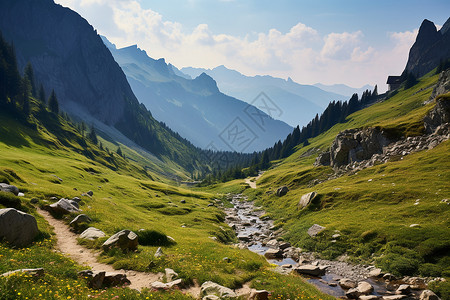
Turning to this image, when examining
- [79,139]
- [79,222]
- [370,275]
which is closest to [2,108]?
[79,139]

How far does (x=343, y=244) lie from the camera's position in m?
34.1

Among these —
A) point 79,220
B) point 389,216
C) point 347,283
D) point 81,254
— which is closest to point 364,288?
point 347,283

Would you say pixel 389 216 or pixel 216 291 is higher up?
pixel 389 216

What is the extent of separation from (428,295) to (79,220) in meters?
33.9

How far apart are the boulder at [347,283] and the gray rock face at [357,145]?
59650 millimetres

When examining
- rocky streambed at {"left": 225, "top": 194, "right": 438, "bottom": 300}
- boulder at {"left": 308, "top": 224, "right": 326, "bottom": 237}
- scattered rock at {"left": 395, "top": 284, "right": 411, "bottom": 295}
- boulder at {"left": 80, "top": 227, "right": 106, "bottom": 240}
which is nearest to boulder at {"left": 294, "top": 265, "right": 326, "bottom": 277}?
rocky streambed at {"left": 225, "top": 194, "right": 438, "bottom": 300}

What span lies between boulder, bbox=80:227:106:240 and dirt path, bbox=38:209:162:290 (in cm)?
79

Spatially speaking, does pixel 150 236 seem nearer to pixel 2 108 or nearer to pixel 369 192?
pixel 369 192

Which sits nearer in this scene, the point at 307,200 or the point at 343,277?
the point at 343,277

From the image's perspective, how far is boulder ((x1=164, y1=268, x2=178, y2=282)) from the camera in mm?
16391

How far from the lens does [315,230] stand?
39.9 metres

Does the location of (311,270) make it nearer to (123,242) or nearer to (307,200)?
(123,242)

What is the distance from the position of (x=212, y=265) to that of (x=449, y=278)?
22516 millimetres

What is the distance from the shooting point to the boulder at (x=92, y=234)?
74.5ft
